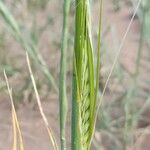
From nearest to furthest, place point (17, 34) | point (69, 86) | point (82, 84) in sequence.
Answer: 1. point (82, 84)
2. point (17, 34)
3. point (69, 86)

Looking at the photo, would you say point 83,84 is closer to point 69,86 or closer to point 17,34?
point 17,34

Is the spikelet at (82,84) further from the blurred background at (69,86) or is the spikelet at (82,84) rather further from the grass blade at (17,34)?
the blurred background at (69,86)

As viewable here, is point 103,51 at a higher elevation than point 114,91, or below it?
higher

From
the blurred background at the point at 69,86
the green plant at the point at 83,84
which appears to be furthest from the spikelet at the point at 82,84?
the blurred background at the point at 69,86

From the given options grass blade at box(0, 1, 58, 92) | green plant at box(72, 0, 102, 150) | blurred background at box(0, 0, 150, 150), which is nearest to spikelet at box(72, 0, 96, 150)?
green plant at box(72, 0, 102, 150)

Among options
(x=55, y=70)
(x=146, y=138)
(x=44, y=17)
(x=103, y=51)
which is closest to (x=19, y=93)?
(x=55, y=70)

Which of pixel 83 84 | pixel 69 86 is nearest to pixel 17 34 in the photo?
pixel 83 84

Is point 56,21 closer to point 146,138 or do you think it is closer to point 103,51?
point 103,51

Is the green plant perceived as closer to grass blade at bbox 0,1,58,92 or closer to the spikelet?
the spikelet
